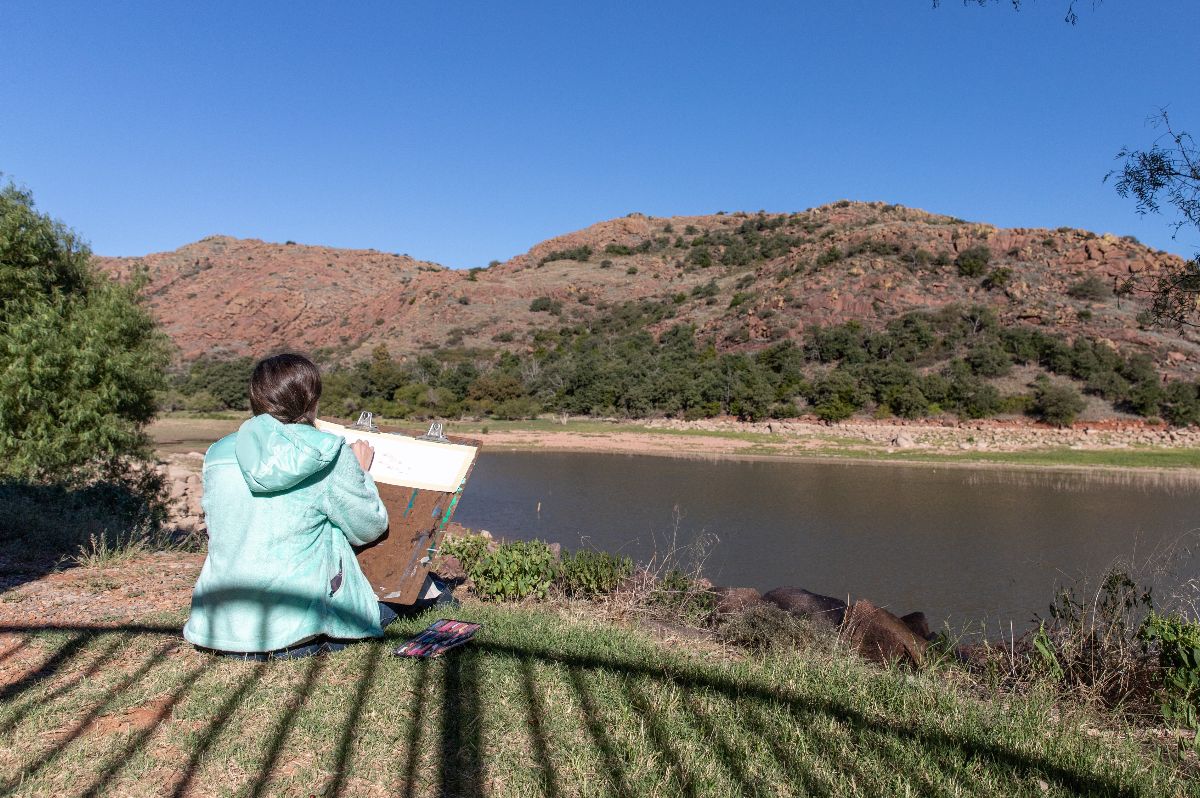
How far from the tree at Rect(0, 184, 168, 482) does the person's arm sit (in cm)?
764

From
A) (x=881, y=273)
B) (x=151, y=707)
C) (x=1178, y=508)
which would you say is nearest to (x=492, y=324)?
(x=881, y=273)

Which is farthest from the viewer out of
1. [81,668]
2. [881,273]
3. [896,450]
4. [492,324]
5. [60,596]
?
[492,324]

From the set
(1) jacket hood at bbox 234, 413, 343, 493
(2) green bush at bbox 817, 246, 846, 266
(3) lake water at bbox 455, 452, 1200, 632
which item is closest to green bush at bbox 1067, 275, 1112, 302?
(2) green bush at bbox 817, 246, 846, 266

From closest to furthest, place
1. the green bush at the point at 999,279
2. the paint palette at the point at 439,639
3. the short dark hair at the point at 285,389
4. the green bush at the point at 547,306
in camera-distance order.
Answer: the short dark hair at the point at 285,389, the paint palette at the point at 439,639, the green bush at the point at 999,279, the green bush at the point at 547,306

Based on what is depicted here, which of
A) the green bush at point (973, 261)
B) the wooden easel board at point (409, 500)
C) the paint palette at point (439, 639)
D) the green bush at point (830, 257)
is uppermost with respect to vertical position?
the green bush at point (830, 257)

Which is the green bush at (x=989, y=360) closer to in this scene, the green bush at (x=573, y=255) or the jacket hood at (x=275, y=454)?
the jacket hood at (x=275, y=454)

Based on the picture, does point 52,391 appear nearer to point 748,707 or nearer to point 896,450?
point 748,707

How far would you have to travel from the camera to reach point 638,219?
10181 centimetres

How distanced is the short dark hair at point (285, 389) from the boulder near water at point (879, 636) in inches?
165

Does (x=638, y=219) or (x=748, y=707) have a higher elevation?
(x=638, y=219)

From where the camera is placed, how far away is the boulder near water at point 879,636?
5750 mm

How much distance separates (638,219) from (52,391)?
316 feet

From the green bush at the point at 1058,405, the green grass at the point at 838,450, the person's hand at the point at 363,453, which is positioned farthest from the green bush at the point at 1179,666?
the green bush at the point at 1058,405

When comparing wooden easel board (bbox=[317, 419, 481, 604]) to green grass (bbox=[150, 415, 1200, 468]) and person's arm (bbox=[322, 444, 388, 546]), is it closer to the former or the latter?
person's arm (bbox=[322, 444, 388, 546])
